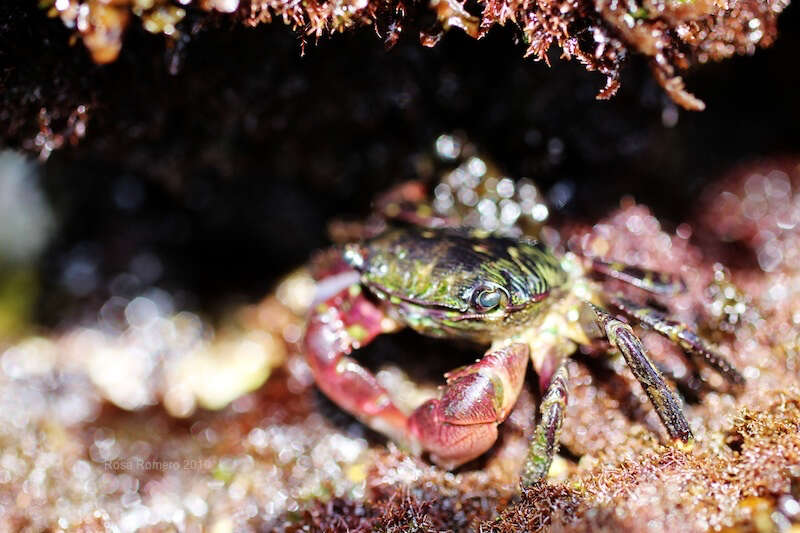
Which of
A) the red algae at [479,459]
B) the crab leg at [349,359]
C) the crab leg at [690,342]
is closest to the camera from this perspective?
the red algae at [479,459]

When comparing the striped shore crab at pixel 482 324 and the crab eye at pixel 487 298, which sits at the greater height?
the crab eye at pixel 487 298

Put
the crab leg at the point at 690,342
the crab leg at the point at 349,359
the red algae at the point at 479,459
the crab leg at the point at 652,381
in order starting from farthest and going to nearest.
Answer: the crab leg at the point at 349,359
the crab leg at the point at 690,342
the crab leg at the point at 652,381
the red algae at the point at 479,459

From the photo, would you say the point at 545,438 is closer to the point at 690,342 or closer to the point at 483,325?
the point at 483,325

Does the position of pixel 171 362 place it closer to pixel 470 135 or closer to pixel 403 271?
pixel 403 271

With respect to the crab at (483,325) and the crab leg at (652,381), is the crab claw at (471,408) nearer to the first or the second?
the crab at (483,325)

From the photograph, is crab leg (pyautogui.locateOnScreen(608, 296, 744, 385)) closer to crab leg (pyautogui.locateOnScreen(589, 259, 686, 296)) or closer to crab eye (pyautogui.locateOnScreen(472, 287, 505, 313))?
crab leg (pyautogui.locateOnScreen(589, 259, 686, 296))

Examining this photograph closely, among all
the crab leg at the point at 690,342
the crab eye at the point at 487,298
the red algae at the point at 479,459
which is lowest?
the red algae at the point at 479,459

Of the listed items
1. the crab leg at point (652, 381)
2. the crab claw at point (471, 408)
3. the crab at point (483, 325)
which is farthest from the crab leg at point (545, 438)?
the crab leg at point (652, 381)

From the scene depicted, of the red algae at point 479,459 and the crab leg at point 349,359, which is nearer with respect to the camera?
the red algae at point 479,459
